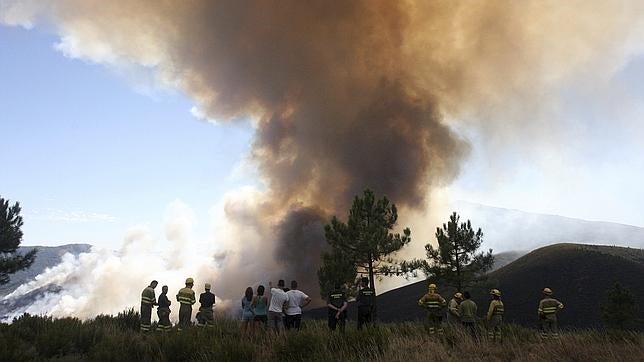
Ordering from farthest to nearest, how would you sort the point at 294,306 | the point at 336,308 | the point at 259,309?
the point at 336,308, the point at 294,306, the point at 259,309

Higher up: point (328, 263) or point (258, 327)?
point (328, 263)

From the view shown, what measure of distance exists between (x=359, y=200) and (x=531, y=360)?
26.0 meters

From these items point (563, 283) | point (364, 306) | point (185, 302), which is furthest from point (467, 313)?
point (563, 283)

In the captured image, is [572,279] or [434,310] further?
[572,279]

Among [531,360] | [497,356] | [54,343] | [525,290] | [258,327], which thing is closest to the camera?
[531,360]

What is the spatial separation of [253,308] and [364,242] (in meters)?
19.8

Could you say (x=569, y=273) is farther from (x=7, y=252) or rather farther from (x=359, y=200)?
(x=7, y=252)

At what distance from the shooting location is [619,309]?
1635 inches

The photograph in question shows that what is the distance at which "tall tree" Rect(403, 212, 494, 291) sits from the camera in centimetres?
3491

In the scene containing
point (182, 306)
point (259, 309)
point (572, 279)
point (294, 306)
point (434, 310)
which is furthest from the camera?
point (572, 279)

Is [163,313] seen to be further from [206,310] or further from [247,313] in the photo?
[247,313]

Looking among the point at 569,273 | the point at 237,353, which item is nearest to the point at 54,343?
the point at 237,353

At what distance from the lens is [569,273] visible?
84.4m

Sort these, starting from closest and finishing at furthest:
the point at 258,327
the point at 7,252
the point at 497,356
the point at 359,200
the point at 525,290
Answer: the point at 497,356
the point at 258,327
the point at 359,200
the point at 7,252
the point at 525,290
